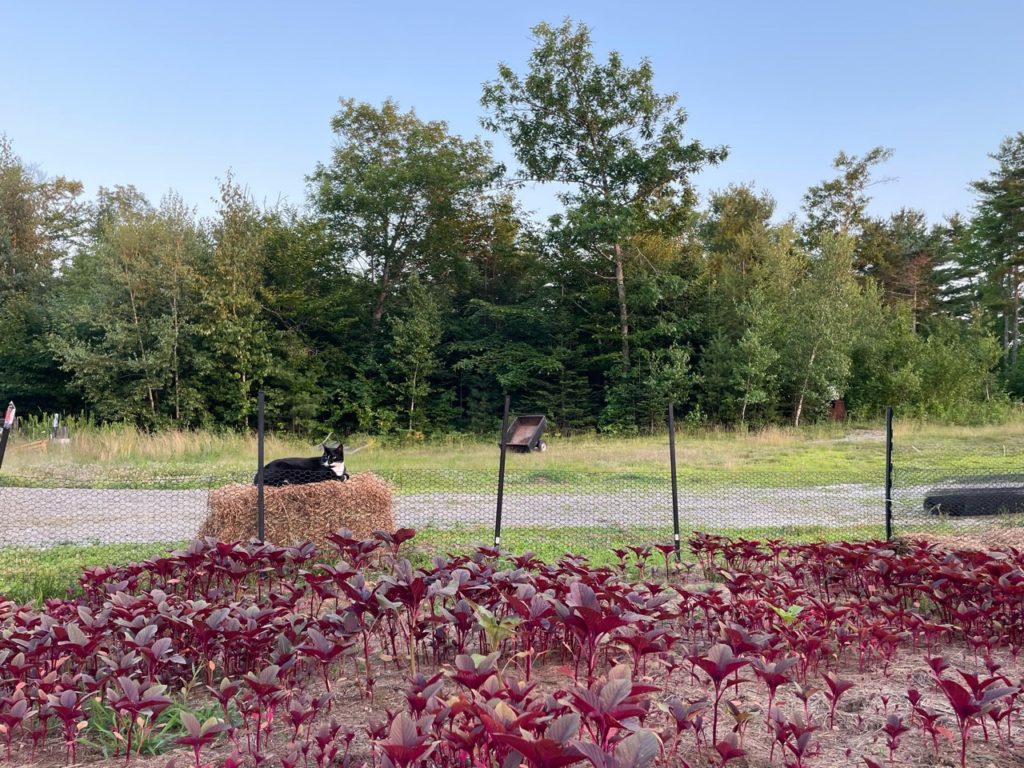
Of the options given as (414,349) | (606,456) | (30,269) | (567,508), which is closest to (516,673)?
(567,508)

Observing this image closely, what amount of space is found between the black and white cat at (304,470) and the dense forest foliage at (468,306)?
1580 centimetres

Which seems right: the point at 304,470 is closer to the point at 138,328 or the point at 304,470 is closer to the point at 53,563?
the point at 53,563

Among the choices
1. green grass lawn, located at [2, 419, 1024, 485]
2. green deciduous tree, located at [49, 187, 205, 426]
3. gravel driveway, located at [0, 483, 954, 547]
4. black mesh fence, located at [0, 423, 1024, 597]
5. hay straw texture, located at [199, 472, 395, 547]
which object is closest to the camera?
hay straw texture, located at [199, 472, 395, 547]

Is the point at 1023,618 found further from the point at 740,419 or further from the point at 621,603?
the point at 740,419

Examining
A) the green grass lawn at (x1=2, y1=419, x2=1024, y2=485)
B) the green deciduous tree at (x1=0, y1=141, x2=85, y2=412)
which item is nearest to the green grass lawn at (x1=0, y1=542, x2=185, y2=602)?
the green grass lawn at (x1=2, y1=419, x2=1024, y2=485)

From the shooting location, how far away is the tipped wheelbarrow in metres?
17.4

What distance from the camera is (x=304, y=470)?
7438mm

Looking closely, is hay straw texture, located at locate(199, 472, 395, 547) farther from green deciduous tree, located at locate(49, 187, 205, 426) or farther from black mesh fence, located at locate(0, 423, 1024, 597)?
green deciduous tree, located at locate(49, 187, 205, 426)

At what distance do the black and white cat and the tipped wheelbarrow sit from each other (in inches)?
383

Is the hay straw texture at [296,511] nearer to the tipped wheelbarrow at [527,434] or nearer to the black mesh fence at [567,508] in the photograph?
the black mesh fence at [567,508]

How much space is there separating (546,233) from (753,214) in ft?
41.9

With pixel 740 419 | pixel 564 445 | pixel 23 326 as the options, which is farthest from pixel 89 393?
pixel 740 419

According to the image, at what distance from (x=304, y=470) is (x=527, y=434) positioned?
1068 centimetres

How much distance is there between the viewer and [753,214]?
107 ft
